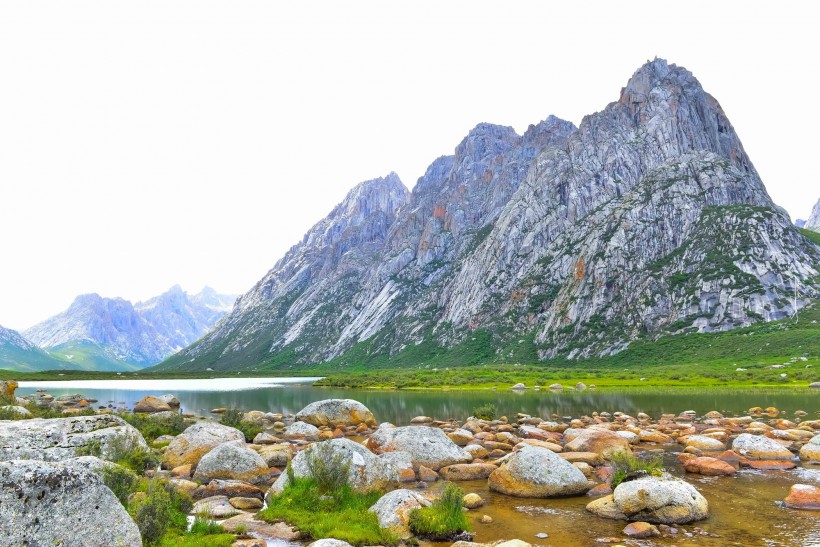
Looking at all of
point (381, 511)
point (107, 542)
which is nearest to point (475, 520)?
point (381, 511)

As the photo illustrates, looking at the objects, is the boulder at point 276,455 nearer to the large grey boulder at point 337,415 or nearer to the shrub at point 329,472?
the shrub at point 329,472

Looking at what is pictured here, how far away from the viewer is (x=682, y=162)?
19438cm

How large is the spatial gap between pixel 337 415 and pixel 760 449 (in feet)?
111

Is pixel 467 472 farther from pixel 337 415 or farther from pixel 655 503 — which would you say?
pixel 337 415

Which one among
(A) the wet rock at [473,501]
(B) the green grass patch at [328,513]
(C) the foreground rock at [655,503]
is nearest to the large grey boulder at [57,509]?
(B) the green grass patch at [328,513]

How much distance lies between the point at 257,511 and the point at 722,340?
141m

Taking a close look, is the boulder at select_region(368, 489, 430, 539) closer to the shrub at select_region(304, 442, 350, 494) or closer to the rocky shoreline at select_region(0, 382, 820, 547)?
the rocky shoreline at select_region(0, 382, 820, 547)

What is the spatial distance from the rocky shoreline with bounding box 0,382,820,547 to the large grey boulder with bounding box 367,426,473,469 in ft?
0.26

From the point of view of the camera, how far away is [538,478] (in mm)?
22688

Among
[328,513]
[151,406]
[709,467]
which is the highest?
[328,513]

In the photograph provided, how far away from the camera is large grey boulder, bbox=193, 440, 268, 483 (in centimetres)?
2550

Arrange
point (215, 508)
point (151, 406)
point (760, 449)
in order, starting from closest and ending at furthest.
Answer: point (215, 508) → point (760, 449) → point (151, 406)

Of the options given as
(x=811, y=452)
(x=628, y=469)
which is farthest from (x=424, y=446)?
(x=811, y=452)

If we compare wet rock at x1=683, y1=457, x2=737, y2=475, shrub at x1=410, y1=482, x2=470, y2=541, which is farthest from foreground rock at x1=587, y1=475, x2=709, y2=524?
wet rock at x1=683, y1=457, x2=737, y2=475
